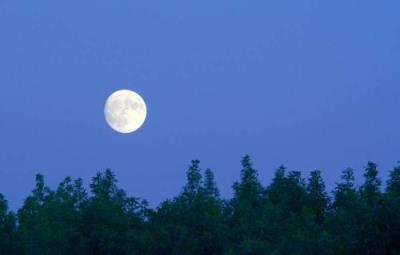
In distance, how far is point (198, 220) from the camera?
24.5 meters

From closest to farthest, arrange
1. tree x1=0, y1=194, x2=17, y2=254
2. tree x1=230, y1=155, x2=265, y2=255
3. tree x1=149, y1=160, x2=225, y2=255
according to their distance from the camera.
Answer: tree x1=230, y1=155, x2=265, y2=255, tree x1=149, y1=160, x2=225, y2=255, tree x1=0, y1=194, x2=17, y2=254

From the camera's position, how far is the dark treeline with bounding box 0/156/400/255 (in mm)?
20906

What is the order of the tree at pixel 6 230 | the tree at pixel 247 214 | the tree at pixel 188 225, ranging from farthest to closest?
the tree at pixel 6 230 < the tree at pixel 188 225 < the tree at pixel 247 214

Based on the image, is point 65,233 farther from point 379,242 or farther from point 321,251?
point 379,242

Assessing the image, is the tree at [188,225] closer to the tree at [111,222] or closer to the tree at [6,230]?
the tree at [111,222]

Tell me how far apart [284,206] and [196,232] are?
359 cm

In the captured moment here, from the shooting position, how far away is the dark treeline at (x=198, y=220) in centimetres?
2091

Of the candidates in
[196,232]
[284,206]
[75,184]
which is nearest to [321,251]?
[196,232]

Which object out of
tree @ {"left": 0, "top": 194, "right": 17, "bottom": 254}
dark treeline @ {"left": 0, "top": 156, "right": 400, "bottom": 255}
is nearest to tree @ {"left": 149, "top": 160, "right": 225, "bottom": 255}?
dark treeline @ {"left": 0, "top": 156, "right": 400, "bottom": 255}

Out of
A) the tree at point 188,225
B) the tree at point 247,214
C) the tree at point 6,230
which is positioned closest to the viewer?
the tree at point 247,214

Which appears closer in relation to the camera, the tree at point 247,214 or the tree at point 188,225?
the tree at point 247,214

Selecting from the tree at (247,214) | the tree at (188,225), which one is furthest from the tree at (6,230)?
the tree at (247,214)

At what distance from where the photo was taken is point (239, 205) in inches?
1000

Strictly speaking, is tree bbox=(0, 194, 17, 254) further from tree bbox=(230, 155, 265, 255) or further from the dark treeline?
tree bbox=(230, 155, 265, 255)
